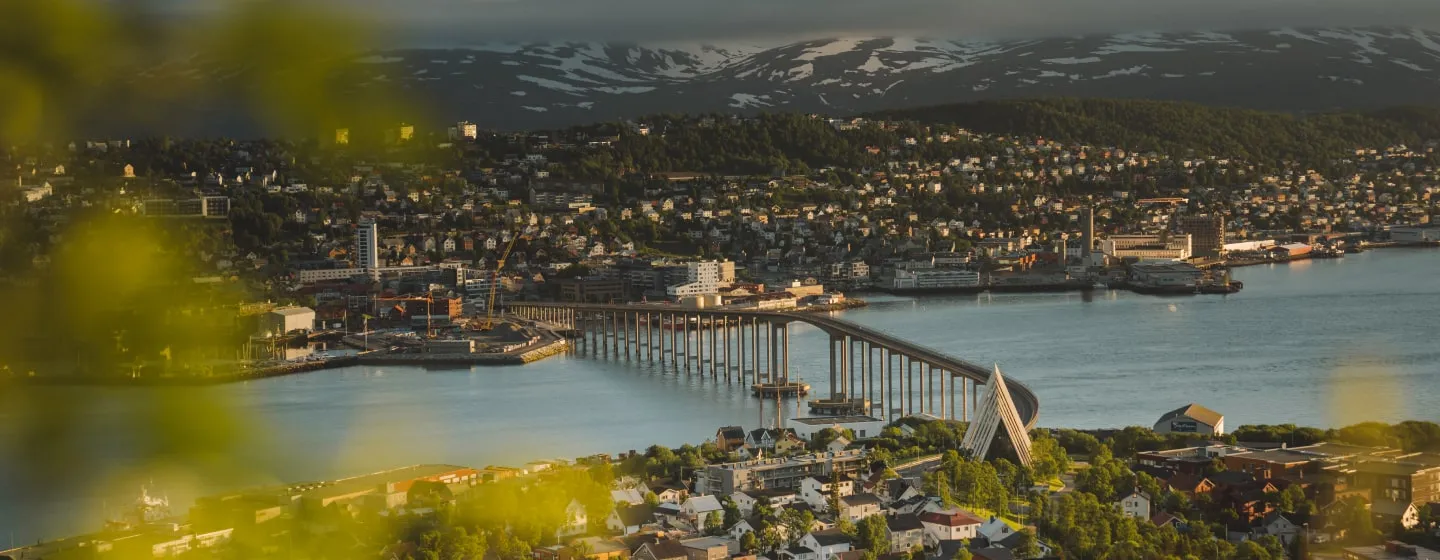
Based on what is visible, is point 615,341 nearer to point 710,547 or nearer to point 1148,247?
point 710,547

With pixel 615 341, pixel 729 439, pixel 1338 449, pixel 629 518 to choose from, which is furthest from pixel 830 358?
pixel 629 518

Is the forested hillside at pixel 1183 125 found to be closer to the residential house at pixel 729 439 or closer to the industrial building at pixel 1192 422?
the industrial building at pixel 1192 422

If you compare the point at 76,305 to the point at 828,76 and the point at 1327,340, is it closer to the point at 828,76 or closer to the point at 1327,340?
the point at 1327,340

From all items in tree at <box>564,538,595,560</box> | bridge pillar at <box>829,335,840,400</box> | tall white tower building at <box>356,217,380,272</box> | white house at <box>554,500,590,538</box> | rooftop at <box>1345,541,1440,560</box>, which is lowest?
bridge pillar at <box>829,335,840,400</box>

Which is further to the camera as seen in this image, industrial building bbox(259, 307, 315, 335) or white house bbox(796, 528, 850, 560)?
industrial building bbox(259, 307, 315, 335)

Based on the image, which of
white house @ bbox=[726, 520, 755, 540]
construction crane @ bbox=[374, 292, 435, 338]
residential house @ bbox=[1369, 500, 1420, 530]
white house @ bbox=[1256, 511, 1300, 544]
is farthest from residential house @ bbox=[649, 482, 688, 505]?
construction crane @ bbox=[374, 292, 435, 338]

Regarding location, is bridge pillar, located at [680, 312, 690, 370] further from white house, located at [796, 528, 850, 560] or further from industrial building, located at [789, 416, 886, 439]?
white house, located at [796, 528, 850, 560]
